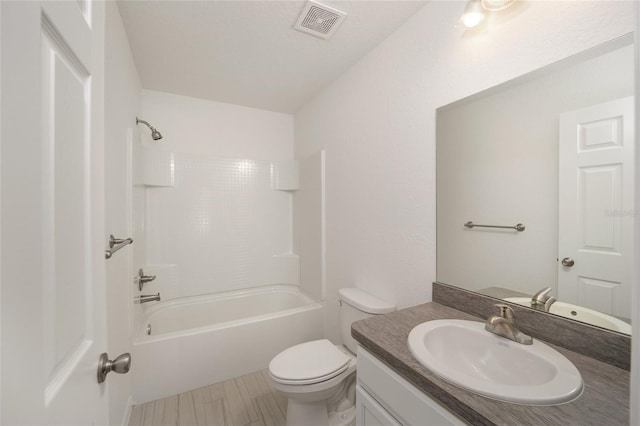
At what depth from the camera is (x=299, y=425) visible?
141 cm

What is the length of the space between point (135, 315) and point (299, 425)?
135cm

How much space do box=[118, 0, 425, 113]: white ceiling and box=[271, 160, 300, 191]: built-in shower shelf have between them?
75 cm

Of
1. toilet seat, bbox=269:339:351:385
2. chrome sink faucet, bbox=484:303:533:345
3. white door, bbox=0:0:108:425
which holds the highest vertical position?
white door, bbox=0:0:108:425

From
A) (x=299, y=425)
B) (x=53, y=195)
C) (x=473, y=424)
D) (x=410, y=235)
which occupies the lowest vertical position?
(x=299, y=425)

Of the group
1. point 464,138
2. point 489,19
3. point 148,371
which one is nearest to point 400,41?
point 489,19

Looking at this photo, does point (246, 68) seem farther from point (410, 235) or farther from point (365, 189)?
point (410, 235)

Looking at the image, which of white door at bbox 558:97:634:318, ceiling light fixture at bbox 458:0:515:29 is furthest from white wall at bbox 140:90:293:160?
white door at bbox 558:97:634:318

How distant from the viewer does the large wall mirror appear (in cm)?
79

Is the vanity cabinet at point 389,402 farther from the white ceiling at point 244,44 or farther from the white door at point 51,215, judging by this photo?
the white ceiling at point 244,44

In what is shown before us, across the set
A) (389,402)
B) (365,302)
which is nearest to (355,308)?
(365,302)

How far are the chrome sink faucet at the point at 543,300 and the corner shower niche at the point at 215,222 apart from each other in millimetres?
2197

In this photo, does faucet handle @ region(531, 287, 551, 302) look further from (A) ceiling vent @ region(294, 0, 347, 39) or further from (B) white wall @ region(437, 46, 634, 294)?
(A) ceiling vent @ region(294, 0, 347, 39)

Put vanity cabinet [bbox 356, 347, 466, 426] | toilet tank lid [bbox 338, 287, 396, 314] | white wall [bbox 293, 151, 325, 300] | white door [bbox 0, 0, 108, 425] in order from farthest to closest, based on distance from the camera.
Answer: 1. white wall [bbox 293, 151, 325, 300]
2. toilet tank lid [bbox 338, 287, 396, 314]
3. vanity cabinet [bbox 356, 347, 466, 426]
4. white door [bbox 0, 0, 108, 425]

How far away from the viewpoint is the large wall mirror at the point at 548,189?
31.0 inches
